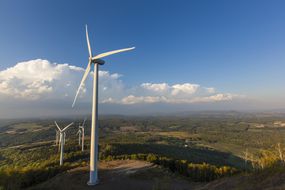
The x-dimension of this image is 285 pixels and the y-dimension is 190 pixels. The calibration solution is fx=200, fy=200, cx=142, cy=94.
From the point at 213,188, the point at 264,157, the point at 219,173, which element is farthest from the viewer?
the point at 219,173

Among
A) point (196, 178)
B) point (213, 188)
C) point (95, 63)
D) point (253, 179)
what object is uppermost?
point (95, 63)

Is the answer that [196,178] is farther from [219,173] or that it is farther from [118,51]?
[118,51]

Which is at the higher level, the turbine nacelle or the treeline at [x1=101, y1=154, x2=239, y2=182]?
the turbine nacelle

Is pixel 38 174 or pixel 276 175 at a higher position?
pixel 276 175

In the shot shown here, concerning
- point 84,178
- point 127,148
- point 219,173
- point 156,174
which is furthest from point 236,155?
point 84,178

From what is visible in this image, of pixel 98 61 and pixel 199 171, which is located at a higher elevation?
pixel 98 61

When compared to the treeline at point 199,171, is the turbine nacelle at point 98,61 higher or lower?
higher

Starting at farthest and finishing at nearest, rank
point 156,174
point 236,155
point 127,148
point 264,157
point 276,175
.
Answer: point 236,155
point 127,148
point 156,174
point 264,157
point 276,175

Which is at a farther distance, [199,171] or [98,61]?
[199,171]

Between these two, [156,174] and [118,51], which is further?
[156,174]

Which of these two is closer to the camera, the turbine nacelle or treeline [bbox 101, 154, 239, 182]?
the turbine nacelle

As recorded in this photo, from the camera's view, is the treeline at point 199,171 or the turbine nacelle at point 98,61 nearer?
the turbine nacelle at point 98,61
